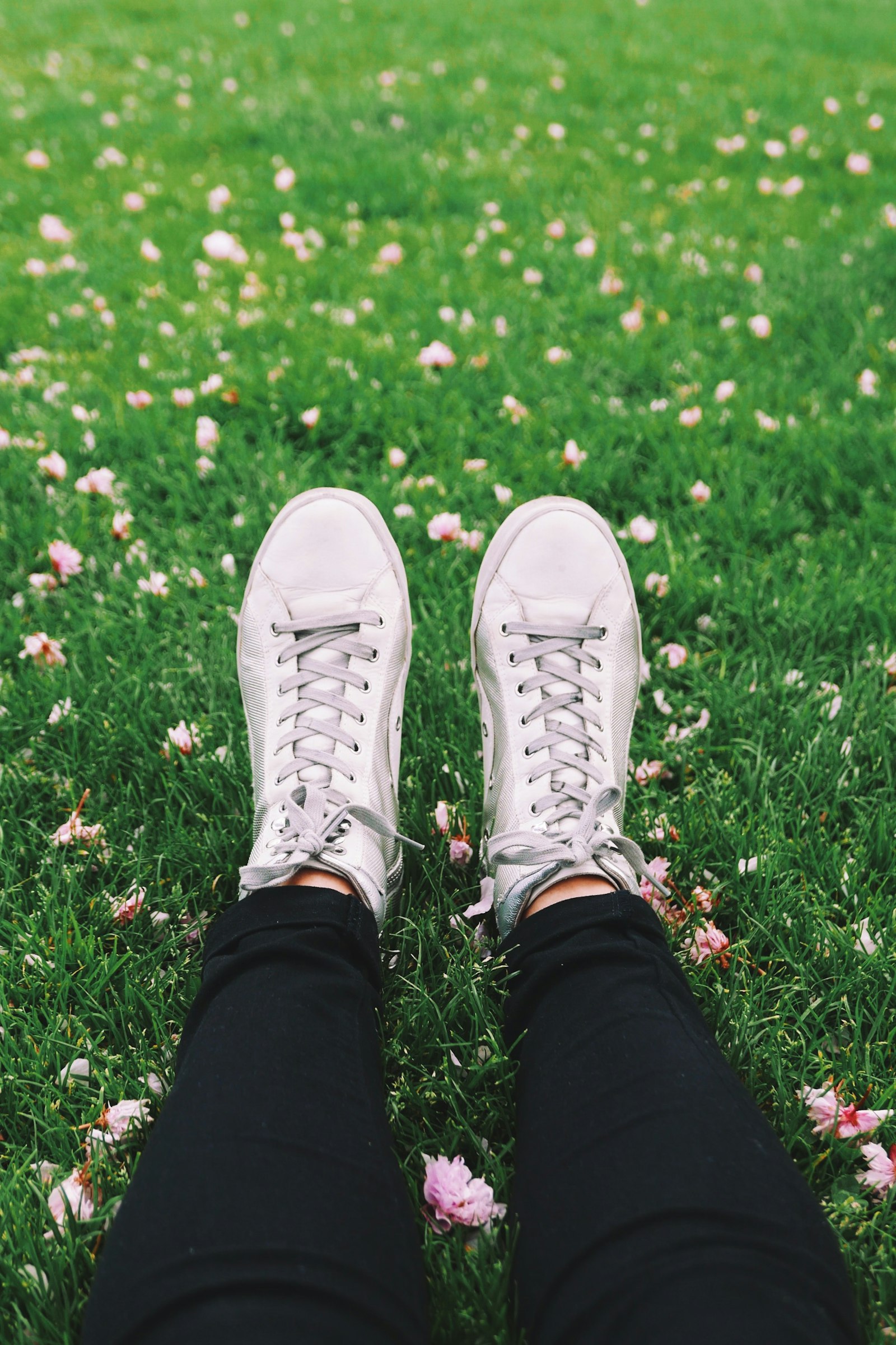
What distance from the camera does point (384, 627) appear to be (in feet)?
6.35

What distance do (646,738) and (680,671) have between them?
0.80 ft

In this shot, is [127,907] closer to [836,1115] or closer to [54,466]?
[836,1115]

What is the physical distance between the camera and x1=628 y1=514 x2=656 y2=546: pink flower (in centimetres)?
227

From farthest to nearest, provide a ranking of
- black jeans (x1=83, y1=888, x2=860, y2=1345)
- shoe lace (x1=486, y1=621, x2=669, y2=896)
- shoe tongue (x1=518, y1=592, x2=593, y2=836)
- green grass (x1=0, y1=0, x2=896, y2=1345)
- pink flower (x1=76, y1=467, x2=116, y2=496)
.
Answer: pink flower (x1=76, y1=467, x2=116, y2=496)
shoe tongue (x1=518, y1=592, x2=593, y2=836)
shoe lace (x1=486, y1=621, x2=669, y2=896)
green grass (x1=0, y1=0, x2=896, y2=1345)
black jeans (x1=83, y1=888, x2=860, y2=1345)

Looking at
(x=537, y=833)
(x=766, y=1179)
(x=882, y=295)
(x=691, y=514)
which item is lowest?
(x=766, y=1179)

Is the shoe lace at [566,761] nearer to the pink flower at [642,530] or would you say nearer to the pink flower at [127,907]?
the pink flower at [642,530]

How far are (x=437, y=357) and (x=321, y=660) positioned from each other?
1.46 meters

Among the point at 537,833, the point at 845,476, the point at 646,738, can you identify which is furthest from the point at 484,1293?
the point at 845,476

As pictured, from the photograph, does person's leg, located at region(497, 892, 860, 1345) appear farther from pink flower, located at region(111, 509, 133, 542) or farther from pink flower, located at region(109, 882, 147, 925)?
pink flower, located at region(111, 509, 133, 542)

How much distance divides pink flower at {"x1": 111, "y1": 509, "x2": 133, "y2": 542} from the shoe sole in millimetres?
1038

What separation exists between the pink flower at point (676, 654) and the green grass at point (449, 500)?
1.6 inches

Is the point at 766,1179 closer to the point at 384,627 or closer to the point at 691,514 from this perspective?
the point at 384,627

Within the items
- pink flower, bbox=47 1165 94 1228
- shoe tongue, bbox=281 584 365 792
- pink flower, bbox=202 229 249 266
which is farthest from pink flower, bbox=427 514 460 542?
pink flower, bbox=202 229 249 266

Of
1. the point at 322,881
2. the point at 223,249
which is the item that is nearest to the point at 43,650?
the point at 322,881
